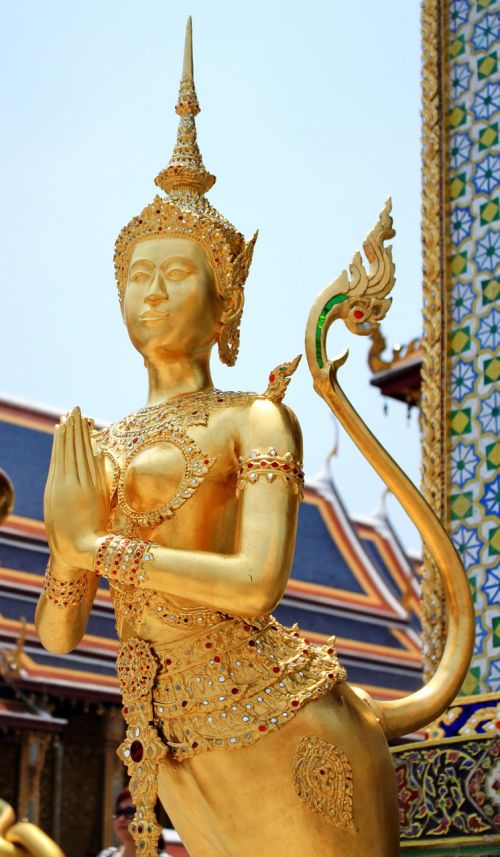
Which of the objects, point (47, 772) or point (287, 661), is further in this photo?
point (47, 772)

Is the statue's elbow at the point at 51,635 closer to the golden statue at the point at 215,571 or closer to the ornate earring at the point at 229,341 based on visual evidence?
the golden statue at the point at 215,571

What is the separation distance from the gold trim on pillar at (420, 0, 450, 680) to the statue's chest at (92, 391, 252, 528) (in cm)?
132

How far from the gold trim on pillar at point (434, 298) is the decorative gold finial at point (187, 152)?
1.31 metres

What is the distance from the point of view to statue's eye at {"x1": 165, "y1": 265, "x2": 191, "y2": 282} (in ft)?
10.0

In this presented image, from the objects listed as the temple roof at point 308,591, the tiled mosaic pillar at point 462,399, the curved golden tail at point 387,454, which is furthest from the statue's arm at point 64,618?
the temple roof at point 308,591

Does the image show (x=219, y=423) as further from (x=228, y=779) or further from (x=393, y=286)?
(x=228, y=779)

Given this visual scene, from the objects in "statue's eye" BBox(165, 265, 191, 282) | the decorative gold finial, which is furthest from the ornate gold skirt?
the decorative gold finial

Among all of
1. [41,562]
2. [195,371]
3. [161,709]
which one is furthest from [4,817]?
[41,562]

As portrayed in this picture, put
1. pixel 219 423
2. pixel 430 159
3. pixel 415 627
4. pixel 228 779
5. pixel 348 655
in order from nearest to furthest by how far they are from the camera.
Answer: pixel 228 779 → pixel 219 423 → pixel 430 159 → pixel 348 655 → pixel 415 627

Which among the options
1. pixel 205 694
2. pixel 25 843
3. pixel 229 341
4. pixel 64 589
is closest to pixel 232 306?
pixel 229 341

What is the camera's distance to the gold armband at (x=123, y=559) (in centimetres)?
278

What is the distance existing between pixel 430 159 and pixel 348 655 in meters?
7.71

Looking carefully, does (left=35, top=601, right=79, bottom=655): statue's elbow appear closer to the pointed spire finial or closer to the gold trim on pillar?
the pointed spire finial

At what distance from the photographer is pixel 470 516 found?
13.6 ft
